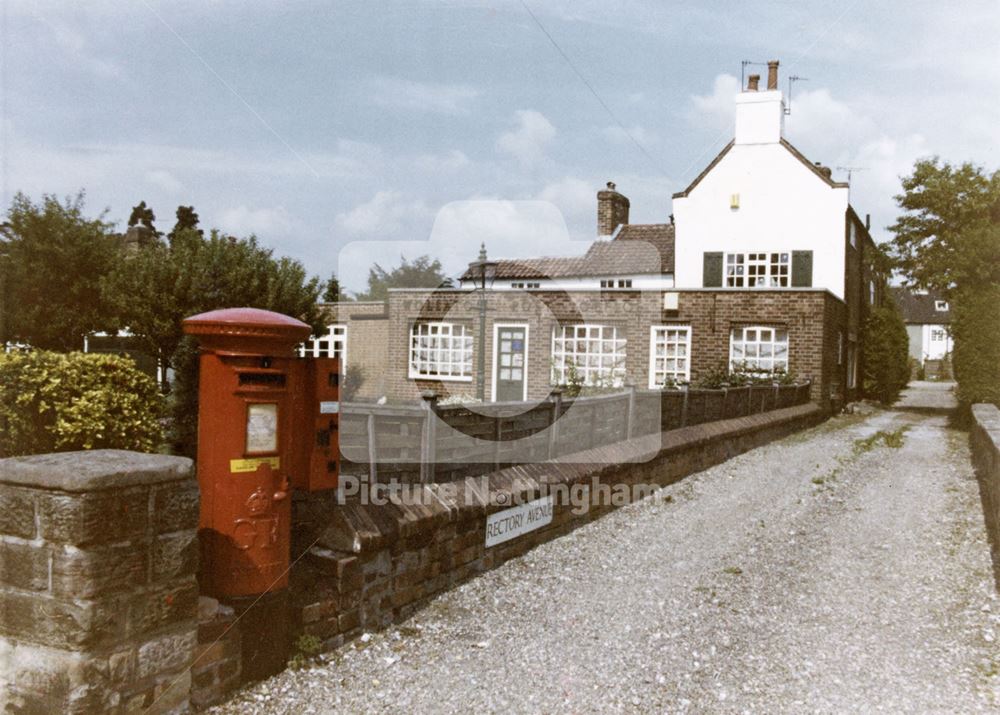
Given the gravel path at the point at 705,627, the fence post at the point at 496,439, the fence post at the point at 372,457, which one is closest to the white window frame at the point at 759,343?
the gravel path at the point at 705,627

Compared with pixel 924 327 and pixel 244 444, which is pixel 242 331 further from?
pixel 924 327

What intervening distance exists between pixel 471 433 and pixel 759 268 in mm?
21478

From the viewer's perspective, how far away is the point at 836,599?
5.88 metres

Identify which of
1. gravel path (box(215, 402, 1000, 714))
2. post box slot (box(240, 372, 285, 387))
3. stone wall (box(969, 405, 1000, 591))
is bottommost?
gravel path (box(215, 402, 1000, 714))

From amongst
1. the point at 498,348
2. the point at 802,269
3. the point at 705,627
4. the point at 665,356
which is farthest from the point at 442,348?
the point at 705,627

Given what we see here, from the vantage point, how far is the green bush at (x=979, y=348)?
16719 millimetres

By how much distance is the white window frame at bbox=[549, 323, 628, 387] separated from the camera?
71.1 ft

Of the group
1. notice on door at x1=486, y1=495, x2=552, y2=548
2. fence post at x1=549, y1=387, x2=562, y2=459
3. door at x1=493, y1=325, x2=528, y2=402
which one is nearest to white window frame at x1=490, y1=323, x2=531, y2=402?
Result: door at x1=493, y1=325, x2=528, y2=402

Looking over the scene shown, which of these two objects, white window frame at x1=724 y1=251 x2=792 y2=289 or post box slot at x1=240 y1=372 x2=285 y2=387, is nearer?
post box slot at x1=240 y1=372 x2=285 y2=387

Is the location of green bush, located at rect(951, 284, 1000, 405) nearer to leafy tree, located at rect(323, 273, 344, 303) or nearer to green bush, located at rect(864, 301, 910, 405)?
green bush, located at rect(864, 301, 910, 405)

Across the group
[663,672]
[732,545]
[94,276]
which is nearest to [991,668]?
[663,672]

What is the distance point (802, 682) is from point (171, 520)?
11.3ft

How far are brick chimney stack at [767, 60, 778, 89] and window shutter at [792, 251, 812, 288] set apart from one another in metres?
6.24

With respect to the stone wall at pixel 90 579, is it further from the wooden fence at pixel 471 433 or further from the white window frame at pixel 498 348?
the white window frame at pixel 498 348
